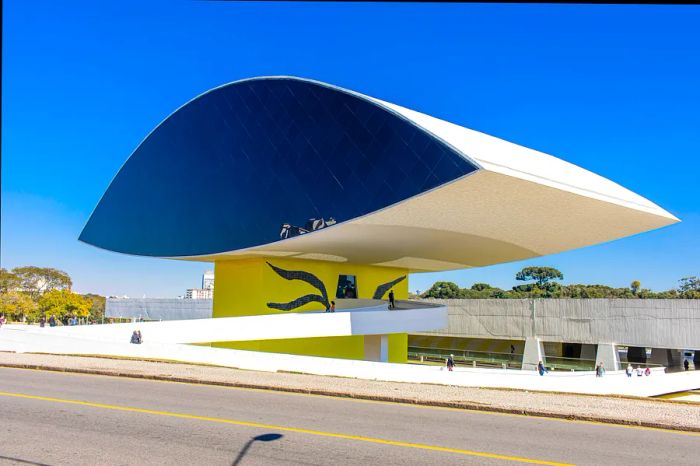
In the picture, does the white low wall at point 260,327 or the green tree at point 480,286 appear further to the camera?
the green tree at point 480,286

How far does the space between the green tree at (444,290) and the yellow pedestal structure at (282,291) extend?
73.8 meters

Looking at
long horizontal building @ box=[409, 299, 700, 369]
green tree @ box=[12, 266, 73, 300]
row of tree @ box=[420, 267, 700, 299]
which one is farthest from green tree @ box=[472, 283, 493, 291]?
green tree @ box=[12, 266, 73, 300]

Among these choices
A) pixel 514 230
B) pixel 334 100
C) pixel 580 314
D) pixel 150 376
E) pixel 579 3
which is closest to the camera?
pixel 579 3

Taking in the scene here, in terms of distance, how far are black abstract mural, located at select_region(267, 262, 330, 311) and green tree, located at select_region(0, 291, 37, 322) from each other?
1764 inches

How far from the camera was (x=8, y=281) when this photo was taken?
81.7 m

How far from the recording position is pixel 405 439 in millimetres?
8523

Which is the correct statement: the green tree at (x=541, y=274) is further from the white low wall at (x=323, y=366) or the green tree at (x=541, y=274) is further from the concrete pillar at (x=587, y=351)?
the white low wall at (x=323, y=366)

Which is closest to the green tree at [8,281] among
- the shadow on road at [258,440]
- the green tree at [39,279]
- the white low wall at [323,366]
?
the green tree at [39,279]

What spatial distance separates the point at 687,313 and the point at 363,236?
2951 centimetres

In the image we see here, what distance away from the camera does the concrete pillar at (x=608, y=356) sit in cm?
4806

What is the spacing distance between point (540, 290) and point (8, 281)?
9138 centimetres

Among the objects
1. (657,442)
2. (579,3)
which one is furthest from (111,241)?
(579,3)

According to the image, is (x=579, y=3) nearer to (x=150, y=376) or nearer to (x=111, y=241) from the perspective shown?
(x=150, y=376)

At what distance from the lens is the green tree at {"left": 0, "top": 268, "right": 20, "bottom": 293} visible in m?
80.8
